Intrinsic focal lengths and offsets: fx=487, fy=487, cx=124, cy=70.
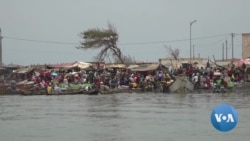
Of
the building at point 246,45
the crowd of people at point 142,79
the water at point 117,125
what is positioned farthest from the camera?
the building at point 246,45

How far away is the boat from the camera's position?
37.0m

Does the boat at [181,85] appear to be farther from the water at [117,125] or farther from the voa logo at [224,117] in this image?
the voa logo at [224,117]

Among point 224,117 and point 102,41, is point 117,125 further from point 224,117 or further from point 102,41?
point 102,41

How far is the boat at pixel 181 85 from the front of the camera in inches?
1457

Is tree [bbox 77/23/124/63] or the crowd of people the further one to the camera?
tree [bbox 77/23/124/63]

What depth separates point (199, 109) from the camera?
22.3 m

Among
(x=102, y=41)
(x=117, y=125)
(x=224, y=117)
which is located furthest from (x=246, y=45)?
(x=224, y=117)

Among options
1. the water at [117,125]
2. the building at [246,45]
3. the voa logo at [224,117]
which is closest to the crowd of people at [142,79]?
the water at [117,125]

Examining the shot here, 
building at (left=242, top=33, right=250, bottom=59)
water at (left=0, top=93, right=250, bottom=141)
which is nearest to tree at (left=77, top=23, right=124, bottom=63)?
building at (left=242, top=33, right=250, bottom=59)

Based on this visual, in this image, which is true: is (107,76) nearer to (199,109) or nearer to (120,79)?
(120,79)

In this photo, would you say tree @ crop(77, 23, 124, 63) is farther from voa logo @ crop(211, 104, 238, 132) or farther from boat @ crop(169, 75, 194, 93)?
voa logo @ crop(211, 104, 238, 132)

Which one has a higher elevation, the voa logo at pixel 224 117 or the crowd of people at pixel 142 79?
Answer: the voa logo at pixel 224 117

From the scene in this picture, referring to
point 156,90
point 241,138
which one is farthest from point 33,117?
point 156,90

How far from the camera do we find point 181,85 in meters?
37.2
